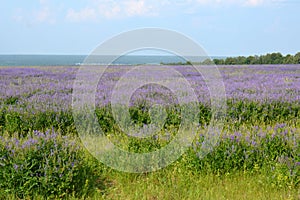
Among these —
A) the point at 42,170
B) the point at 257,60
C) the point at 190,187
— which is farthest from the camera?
the point at 257,60

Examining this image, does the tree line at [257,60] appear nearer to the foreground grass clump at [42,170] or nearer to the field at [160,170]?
the field at [160,170]

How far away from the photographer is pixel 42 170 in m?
4.12

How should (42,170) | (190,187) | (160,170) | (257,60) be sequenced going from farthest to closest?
(257,60)
(160,170)
(190,187)
(42,170)

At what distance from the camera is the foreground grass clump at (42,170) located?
408 centimetres

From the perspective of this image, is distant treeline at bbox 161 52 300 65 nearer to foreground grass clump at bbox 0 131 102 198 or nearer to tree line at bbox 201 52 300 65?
tree line at bbox 201 52 300 65

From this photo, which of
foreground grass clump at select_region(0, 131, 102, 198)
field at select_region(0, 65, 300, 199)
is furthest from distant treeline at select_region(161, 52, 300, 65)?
foreground grass clump at select_region(0, 131, 102, 198)

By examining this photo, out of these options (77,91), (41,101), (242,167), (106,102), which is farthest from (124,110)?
(242,167)

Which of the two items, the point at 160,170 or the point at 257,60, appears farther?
the point at 257,60

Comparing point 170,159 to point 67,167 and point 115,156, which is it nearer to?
point 115,156

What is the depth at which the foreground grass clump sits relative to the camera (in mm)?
4078

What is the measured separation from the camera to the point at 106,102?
802cm

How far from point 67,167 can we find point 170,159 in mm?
1477

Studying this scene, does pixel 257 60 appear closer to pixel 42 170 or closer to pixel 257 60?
pixel 257 60

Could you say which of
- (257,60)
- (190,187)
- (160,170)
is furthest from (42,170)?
(257,60)
